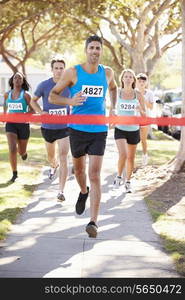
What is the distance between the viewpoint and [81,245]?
253 inches

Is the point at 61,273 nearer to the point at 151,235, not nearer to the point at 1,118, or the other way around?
the point at 151,235

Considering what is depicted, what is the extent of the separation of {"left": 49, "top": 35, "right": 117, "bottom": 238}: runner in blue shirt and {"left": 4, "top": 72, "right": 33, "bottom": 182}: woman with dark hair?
11.8 feet

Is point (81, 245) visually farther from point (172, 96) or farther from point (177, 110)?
point (172, 96)

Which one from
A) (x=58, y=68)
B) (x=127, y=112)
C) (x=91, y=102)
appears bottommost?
(x=127, y=112)

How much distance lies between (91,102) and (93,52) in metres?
0.51

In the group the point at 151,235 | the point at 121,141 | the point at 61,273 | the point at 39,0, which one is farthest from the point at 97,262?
the point at 39,0

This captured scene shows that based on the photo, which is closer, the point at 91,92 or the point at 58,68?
the point at 91,92

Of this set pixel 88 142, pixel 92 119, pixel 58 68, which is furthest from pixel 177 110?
pixel 92 119

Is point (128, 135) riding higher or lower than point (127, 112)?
lower

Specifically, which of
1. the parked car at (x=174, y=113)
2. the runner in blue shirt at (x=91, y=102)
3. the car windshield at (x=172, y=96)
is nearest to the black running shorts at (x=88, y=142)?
the runner in blue shirt at (x=91, y=102)

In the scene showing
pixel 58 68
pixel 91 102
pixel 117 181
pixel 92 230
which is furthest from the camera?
pixel 117 181

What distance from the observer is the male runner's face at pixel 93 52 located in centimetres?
638

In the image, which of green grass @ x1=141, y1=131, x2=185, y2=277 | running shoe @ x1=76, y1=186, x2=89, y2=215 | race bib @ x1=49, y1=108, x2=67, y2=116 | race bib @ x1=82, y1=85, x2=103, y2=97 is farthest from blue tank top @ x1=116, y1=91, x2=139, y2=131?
race bib @ x1=82, y1=85, x2=103, y2=97

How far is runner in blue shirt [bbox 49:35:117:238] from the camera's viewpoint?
6402mm
